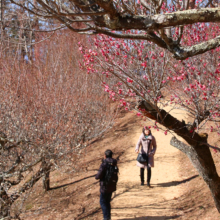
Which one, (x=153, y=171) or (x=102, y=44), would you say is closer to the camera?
(x=102, y=44)

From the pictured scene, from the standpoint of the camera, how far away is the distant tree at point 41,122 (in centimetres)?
538

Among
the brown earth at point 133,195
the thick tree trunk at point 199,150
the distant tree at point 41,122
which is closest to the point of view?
the thick tree trunk at point 199,150

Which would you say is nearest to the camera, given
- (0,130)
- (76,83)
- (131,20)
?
(131,20)

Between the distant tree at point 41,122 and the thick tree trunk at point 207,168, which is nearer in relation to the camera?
the thick tree trunk at point 207,168

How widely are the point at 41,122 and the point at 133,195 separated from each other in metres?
3.35

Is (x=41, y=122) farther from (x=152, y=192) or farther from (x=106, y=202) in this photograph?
(x=152, y=192)

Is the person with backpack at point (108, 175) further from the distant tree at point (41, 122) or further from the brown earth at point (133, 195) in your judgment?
the distant tree at point (41, 122)

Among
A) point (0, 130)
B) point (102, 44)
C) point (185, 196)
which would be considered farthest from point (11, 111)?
point (185, 196)

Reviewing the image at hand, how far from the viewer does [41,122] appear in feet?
22.1

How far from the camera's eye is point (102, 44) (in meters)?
5.46

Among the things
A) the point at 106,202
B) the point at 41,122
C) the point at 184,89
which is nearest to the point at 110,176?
the point at 106,202

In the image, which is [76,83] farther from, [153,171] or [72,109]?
[153,171]

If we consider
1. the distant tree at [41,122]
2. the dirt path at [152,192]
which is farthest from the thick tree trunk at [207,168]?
the distant tree at [41,122]

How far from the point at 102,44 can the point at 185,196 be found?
457 cm
